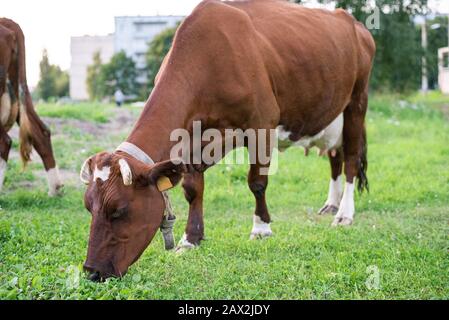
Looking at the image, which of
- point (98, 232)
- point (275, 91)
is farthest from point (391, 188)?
point (98, 232)

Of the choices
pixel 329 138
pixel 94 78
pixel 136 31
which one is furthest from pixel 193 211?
pixel 136 31

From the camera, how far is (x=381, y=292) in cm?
415

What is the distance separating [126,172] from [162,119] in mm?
753

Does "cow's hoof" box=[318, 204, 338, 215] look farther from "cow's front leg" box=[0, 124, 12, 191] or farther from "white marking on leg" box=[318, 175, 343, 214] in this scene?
"cow's front leg" box=[0, 124, 12, 191]

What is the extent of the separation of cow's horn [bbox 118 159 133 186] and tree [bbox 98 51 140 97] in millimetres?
52064

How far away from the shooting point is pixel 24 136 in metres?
7.87

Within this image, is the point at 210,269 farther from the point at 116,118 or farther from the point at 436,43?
the point at 436,43

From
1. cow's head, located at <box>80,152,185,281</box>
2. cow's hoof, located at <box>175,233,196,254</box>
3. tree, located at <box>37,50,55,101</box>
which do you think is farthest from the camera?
tree, located at <box>37,50,55,101</box>

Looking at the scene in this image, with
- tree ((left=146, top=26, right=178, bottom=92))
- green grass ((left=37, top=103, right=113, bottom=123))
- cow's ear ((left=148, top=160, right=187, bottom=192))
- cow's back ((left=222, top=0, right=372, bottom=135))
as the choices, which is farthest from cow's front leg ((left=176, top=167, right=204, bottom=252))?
tree ((left=146, top=26, right=178, bottom=92))

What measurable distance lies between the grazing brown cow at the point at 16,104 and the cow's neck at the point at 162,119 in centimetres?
330

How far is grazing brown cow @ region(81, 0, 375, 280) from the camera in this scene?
165 inches

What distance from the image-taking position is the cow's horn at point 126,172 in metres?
4.14

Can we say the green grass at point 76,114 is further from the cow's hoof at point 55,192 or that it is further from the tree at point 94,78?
the tree at point 94,78
